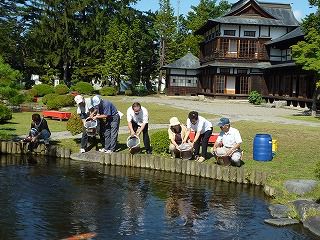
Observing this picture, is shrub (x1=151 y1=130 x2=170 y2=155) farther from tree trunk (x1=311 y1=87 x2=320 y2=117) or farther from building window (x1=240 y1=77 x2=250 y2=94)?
building window (x1=240 y1=77 x2=250 y2=94)

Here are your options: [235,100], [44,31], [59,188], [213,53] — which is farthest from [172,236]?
[44,31]

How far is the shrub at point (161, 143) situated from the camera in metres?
14.3

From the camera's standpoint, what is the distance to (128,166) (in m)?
13.9

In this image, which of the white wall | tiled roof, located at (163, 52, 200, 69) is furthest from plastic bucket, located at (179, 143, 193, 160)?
the white wall

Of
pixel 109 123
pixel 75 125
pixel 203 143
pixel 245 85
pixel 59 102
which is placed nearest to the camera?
pixel 203 143

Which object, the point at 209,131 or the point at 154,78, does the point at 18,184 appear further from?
the point at 154,78

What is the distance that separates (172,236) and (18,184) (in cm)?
496

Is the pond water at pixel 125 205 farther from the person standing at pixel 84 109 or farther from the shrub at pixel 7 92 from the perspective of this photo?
the shrub at pixel 7 92

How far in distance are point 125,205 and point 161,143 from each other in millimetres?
4890

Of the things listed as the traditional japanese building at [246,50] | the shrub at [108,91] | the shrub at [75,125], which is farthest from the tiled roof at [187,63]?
the shrub at [75,125]

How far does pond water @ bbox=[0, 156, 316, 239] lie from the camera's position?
801 cm

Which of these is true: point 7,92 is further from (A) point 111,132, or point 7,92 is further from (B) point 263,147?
(B) point 263,147

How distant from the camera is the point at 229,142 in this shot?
12.9 m

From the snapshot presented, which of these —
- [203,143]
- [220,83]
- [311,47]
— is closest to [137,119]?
[203,143]
